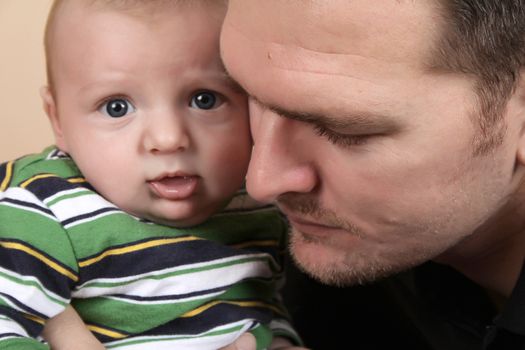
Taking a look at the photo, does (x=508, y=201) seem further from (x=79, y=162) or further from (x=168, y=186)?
(x=79, y=162)

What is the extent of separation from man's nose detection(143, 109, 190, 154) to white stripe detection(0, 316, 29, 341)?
0.93 feet

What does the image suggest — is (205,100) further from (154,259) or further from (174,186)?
(154,259)

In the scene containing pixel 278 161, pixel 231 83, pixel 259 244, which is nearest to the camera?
pixel 278 161

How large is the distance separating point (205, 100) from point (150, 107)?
9cm

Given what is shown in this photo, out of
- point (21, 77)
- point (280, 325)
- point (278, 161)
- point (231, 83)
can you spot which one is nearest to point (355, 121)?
point (278, 161)

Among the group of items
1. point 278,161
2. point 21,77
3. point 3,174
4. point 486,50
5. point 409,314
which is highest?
point 486,50

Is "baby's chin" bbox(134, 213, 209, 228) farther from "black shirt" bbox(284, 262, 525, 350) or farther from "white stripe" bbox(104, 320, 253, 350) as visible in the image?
"black shirt" bbox(284, 262, 525, 350)

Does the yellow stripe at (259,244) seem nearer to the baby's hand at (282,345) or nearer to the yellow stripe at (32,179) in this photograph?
the baby's hand at (282,345)

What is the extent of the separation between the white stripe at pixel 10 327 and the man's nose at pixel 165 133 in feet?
0.93

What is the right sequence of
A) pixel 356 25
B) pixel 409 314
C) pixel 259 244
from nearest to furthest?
pixel 356 25 < pixel 259 244 < pixel 409 314

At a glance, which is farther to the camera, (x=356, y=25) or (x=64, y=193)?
(x=64, y=193)

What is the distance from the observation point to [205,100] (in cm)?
110

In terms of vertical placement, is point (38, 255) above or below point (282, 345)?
above

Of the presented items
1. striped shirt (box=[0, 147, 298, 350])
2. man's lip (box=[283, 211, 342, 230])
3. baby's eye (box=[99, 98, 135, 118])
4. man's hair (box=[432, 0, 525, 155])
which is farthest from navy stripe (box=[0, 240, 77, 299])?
man's hair (box=[432, 0, 525, 155])
